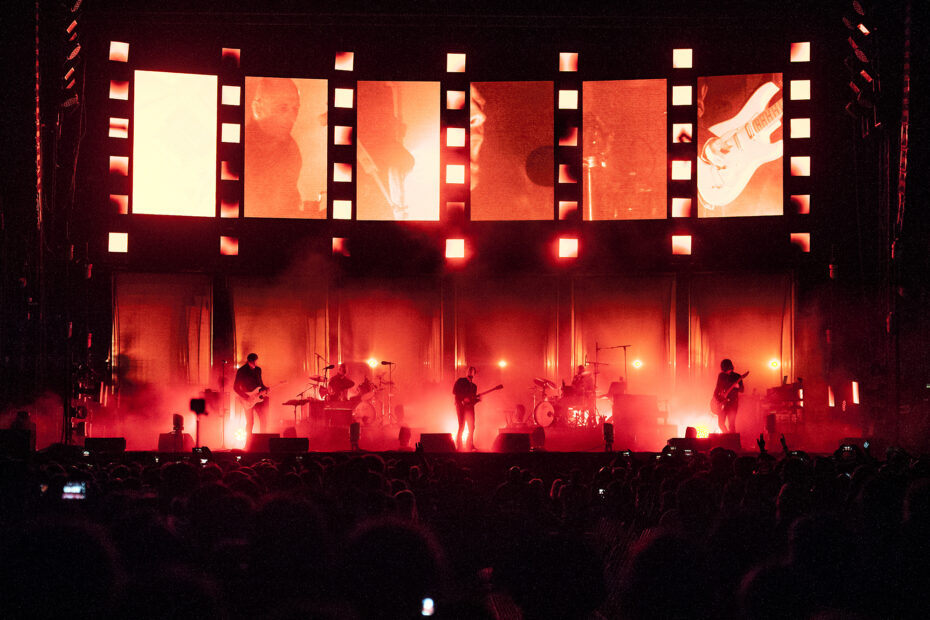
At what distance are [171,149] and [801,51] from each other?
13364 millimetres

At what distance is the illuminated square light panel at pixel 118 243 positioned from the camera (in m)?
17.8

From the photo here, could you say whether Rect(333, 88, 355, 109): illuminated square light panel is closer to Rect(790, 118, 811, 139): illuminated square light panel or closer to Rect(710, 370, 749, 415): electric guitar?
Rect(790, 118, 811, 139): illuminated square light panel

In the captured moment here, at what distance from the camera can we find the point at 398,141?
18422mm

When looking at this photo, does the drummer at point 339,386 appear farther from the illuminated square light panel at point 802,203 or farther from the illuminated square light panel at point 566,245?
the illuminated square light panel at point 802,203

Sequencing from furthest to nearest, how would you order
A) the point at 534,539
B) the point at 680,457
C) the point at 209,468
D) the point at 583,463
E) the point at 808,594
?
the point at 583,463, the point at 680,457, the point at 209,468, the point at 534,539, the point at 808,594

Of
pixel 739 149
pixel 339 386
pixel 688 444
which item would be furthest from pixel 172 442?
pixel 739 149

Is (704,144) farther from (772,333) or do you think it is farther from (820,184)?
(772,333)

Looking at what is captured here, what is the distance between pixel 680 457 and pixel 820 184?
35.7 feet

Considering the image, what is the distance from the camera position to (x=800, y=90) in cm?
1777

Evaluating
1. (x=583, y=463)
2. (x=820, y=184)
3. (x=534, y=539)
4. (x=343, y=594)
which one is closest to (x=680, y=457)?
(x=583, y=463)

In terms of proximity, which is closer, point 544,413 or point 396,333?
point 544,413

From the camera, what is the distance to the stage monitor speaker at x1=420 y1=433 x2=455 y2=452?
1348 cm

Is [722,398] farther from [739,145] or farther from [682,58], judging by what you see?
[682,58]

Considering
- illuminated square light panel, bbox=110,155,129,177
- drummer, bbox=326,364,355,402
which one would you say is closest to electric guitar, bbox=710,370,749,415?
drummer, bbox=326,364,355,402
